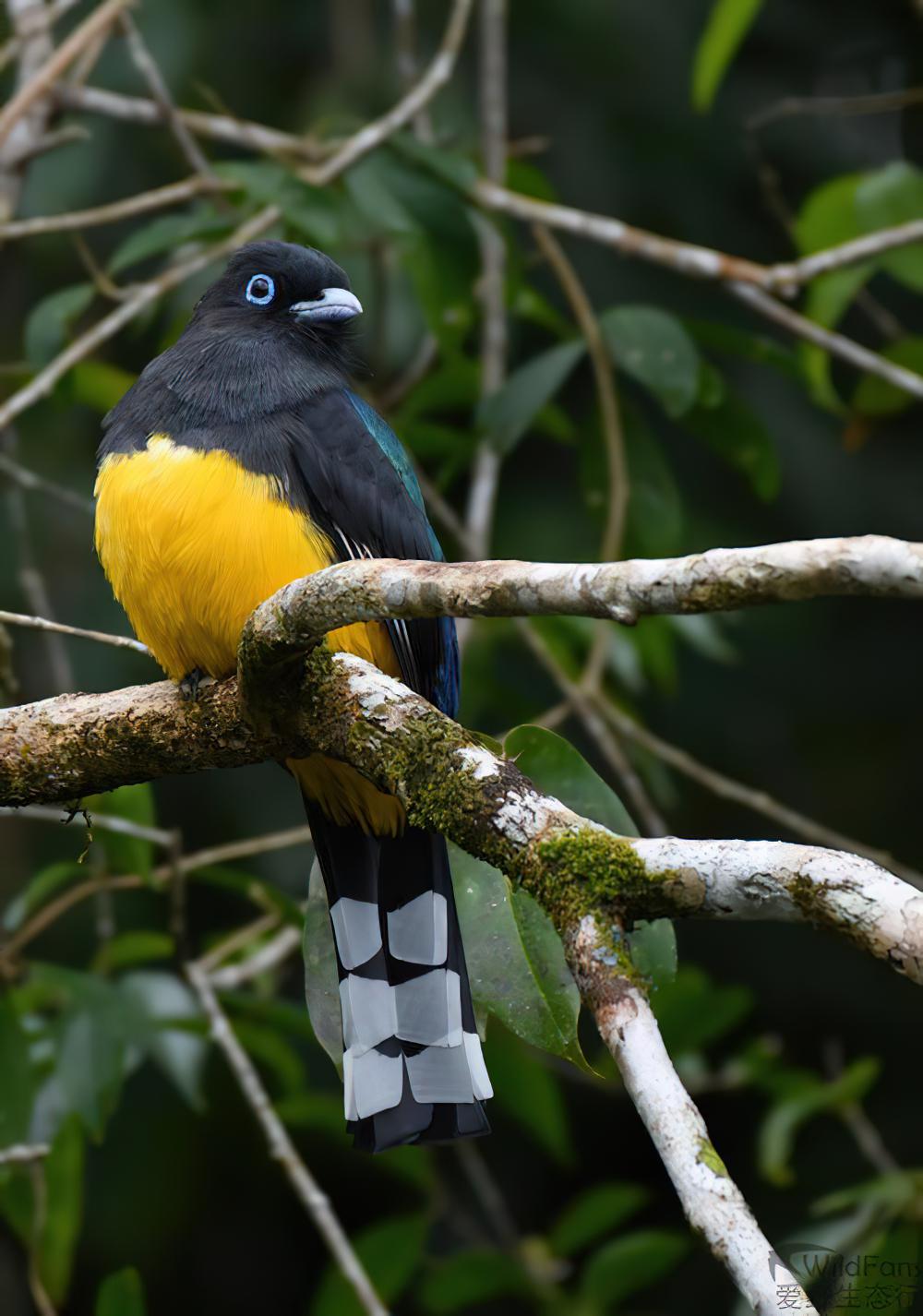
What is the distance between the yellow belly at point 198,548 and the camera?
3064mm

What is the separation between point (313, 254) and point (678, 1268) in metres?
4.08

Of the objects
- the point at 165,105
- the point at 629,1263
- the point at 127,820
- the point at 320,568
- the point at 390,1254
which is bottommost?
the point at 629,1263

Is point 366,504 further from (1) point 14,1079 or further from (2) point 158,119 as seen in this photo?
(2) point 158,119

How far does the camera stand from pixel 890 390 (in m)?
4.77

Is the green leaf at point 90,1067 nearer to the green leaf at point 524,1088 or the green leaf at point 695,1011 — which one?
the green leaf at point 524,1088

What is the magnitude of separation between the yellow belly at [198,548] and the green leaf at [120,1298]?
1.04 meters

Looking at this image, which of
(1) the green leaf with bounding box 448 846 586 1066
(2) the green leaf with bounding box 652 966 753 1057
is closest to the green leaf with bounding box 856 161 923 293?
(2) the green leaf with bounding box 652 966 753 1057

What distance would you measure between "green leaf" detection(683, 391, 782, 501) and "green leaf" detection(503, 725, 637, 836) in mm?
1996

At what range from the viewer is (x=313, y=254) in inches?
149

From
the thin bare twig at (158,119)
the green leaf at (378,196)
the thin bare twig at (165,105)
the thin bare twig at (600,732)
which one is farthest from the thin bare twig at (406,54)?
the thin bare twig at (600,732)

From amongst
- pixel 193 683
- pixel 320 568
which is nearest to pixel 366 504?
pixel 320 568

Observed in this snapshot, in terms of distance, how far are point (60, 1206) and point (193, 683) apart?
1.47 m

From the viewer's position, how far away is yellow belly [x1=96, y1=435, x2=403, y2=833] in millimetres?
3064

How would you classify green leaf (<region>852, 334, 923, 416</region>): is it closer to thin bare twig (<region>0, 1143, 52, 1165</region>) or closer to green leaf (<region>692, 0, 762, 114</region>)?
green leaf (<region>692, 0, 762, 114</region>)
